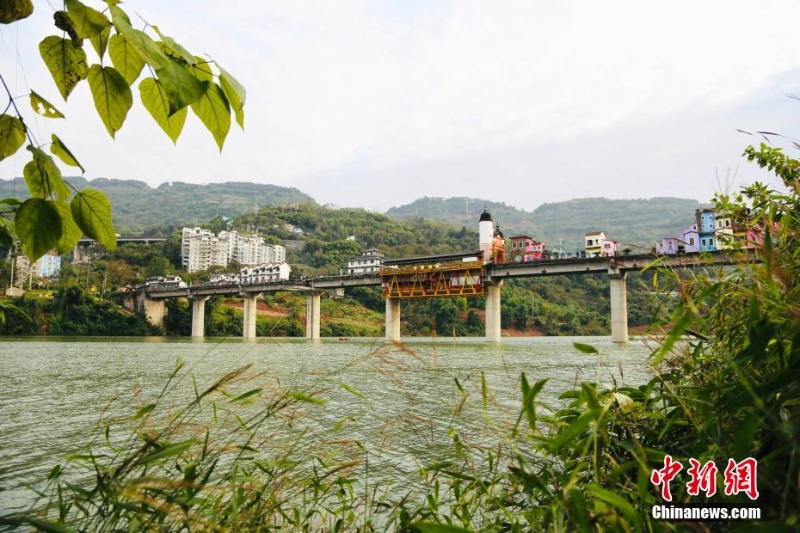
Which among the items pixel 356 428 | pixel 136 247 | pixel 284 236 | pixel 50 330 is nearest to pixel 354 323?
pixel 50 330

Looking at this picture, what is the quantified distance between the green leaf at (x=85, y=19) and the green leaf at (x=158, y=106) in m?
0.12

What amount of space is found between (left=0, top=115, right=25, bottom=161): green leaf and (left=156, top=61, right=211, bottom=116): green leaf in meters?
0.61

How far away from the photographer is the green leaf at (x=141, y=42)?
83cm

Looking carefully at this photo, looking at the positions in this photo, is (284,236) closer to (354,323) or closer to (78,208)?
(354,323)

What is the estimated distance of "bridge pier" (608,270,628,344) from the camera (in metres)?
39.6

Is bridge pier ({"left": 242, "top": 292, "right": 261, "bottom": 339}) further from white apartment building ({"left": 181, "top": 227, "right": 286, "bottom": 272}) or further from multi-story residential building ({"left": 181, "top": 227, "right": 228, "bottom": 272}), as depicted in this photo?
multi-story residential building ({"left": 181, "top": 227, "right": 228, "bottom": 272})

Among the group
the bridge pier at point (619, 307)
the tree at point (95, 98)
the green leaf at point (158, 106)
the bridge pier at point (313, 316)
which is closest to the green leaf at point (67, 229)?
the tree at point (95, 98)

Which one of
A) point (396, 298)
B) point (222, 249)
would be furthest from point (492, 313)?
point (222, 249)

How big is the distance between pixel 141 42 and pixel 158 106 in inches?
8.1

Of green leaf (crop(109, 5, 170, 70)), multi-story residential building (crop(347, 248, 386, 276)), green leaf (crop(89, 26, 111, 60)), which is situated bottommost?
green leaf (crop(109, 5, 170, 70))

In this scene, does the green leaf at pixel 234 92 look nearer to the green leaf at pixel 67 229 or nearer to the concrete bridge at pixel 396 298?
the green leaf at pixel 67 229

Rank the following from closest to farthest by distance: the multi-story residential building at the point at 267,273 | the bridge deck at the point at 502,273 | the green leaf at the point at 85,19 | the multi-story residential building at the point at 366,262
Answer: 1. the green leaf at the point at 85,19
2. the bridge deck at the point at 502,273
3. the multi-story residential building at the point at 267,273
4. the multi-story residential building at the point at 366,262

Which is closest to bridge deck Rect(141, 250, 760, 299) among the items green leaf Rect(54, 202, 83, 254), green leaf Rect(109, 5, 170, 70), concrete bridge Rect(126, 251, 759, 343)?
concrete bridge Rect(126, 251, 759, 343)

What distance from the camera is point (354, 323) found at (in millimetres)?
67250
